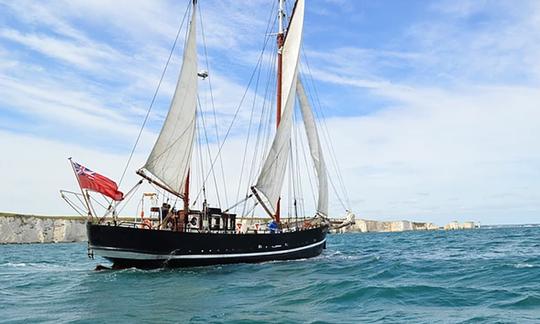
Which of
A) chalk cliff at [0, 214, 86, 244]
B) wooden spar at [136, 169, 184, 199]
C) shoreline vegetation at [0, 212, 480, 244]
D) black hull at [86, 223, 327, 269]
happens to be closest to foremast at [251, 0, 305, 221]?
black hull at [86, 223, 327, 269]

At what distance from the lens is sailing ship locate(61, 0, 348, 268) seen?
30.4 meters

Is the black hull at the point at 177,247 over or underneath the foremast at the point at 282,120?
underneath

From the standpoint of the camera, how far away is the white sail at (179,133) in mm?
34094

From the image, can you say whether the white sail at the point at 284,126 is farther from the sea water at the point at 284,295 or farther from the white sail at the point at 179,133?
the sea water at the point at 284,295

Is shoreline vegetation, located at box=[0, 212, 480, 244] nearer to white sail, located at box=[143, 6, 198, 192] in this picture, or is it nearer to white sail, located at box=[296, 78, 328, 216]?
white sail, located at box=[296, 78, 328, 216]

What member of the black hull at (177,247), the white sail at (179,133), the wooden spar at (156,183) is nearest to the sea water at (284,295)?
the black hull at (177,247)

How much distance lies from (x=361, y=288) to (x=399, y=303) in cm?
286

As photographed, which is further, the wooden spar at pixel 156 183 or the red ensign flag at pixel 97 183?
the wooden spar at pixel 156 183

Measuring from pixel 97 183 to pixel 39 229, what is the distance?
285 ft

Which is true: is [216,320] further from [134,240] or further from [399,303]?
[134,240]

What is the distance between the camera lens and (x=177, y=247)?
3184 cm

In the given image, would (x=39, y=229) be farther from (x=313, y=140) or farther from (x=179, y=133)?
(x=179, y=133)

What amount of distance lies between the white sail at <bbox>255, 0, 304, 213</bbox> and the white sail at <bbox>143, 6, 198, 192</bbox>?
5910mm

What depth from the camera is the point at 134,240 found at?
99.6 ft
